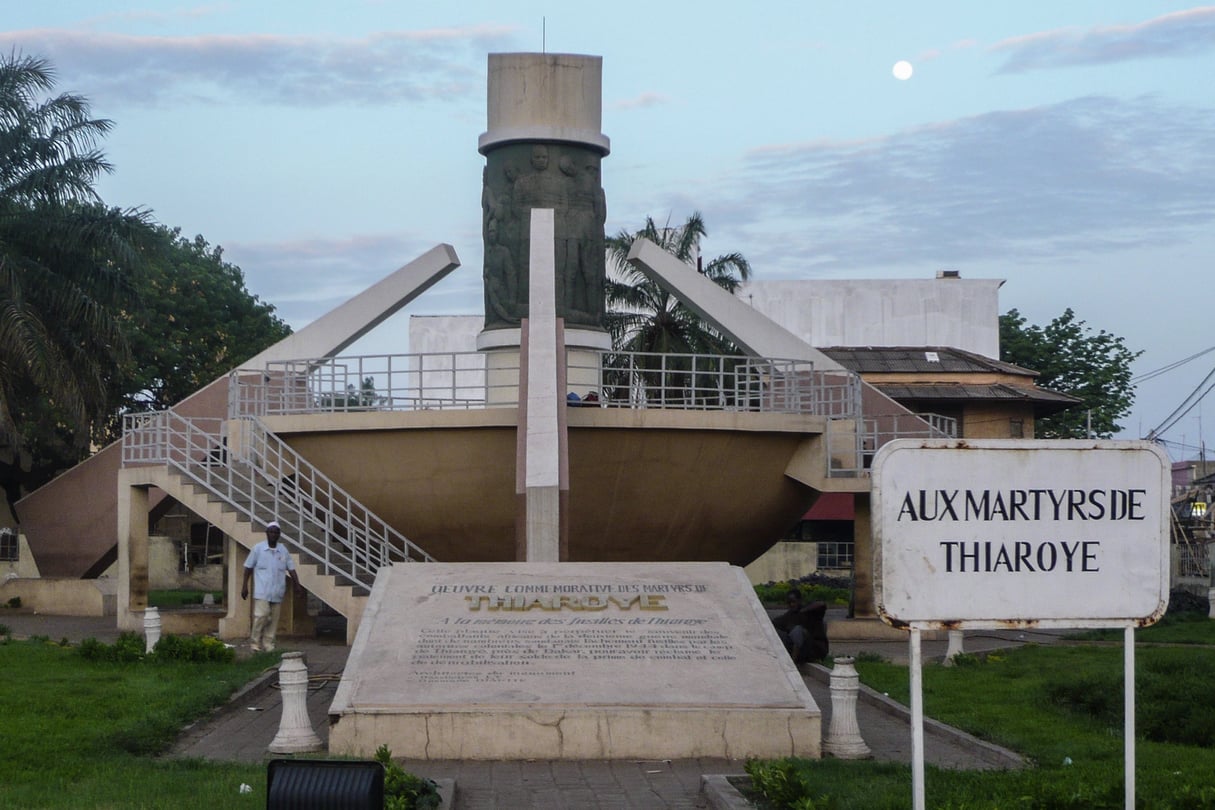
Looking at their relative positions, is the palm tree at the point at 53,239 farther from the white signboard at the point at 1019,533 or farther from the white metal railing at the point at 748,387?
the white signboard at the point at 1019,533

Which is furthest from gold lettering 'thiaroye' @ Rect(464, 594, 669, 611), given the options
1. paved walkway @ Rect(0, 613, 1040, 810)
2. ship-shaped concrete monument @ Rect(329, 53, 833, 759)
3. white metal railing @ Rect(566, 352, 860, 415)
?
white metal railing @ Rect(566, 352, 860, 415)

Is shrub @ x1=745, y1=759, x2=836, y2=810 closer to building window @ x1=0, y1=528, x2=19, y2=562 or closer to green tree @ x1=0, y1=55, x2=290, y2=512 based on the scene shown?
green tree @ x1=0, y1=55, x2=290, y2=512

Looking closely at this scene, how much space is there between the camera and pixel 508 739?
12023 millimetres

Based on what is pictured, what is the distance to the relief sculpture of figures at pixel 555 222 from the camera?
2775cm

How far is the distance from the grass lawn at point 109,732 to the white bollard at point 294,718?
0.85 meters

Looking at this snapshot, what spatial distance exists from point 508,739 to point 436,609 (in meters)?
2.36

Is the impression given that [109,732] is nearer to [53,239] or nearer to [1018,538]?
[1018,538]

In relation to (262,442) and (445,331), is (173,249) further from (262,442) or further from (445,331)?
(262,442)

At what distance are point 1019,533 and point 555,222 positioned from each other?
20.2m

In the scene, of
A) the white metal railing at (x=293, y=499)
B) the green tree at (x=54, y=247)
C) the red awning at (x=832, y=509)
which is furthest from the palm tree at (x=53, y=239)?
the red awning at (x=832, y=509)

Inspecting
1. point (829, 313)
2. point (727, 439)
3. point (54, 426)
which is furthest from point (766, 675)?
point (829, 313)

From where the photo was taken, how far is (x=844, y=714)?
41.4ft

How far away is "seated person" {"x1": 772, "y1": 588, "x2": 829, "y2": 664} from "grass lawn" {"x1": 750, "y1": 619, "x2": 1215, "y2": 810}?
630mm

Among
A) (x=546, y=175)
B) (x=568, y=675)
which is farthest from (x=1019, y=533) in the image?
(x=546, y=175)
